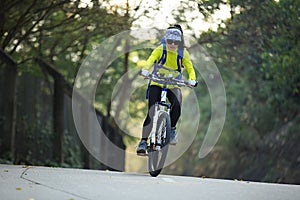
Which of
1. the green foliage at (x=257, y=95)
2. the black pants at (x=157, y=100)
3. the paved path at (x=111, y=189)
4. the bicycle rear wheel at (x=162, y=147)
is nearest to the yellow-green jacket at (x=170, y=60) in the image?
the black pants at (x=157, y=100)

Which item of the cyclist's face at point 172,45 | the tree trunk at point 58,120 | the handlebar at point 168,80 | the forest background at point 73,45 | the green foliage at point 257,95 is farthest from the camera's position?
the tree trunk at point 58,120

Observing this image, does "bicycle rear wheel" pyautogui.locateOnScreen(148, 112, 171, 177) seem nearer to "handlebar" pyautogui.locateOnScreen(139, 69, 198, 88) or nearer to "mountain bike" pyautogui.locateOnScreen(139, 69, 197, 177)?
"mountain bike" pyautogui.locateOnScreen(139, 69, 197, 177)

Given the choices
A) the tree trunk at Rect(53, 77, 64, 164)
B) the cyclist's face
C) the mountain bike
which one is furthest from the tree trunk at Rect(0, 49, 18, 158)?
the cyclist's face

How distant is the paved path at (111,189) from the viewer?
629 cm

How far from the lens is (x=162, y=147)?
931 centimetres

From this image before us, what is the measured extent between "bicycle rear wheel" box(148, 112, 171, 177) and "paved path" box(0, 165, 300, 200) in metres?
1.29

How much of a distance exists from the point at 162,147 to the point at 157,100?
2.09 feet

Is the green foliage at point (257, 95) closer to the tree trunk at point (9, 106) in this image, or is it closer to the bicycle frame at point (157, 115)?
the tree trunk at point (9, 106)

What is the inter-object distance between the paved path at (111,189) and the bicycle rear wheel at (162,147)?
129 centimetres

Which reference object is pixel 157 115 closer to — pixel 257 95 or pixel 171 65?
pixel 171 65

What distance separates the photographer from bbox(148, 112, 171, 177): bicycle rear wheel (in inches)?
362

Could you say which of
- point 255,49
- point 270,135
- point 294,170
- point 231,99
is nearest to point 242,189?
point 255,49

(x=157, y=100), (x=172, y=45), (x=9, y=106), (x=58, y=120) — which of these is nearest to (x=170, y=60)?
(x=172, y=45)

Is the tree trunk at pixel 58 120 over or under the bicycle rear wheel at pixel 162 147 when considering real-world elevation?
under
